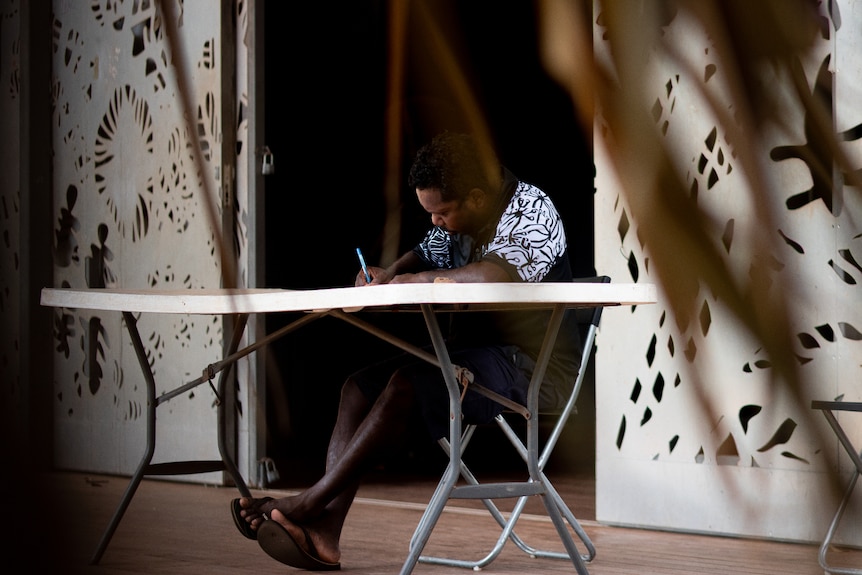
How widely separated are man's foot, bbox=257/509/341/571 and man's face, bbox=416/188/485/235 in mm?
759

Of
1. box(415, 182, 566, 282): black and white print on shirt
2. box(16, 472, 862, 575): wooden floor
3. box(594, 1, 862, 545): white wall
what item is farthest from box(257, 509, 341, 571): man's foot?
box(594, 1, 862, 545): white wall

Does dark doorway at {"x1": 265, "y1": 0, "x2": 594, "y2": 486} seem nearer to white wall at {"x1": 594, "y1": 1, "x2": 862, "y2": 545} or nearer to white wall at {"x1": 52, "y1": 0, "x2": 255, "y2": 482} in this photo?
white wall at {"x1": 52, "y1": 0, "x2": 255, "y2": 482}

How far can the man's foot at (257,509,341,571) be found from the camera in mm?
2492

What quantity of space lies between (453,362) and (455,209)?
1.26ft

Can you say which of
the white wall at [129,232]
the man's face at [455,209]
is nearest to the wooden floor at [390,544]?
the white wall at [129,232]

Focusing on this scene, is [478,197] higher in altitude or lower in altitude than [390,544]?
higher

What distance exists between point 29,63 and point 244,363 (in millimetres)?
3815

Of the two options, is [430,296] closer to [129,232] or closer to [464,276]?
[464,276]

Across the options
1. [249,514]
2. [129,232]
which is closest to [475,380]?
[249,514]

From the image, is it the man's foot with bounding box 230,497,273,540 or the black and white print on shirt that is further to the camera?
the man's foot with bounding box 230,497,273,540

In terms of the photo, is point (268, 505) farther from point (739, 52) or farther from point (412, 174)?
point (739, 52)

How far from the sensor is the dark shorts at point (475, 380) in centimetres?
238

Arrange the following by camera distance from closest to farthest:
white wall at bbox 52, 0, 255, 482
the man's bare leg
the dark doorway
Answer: the man's bare leg → white wall at bbox 52, 0, 255, 482 → the dark doorway

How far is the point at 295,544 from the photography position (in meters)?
2.50
